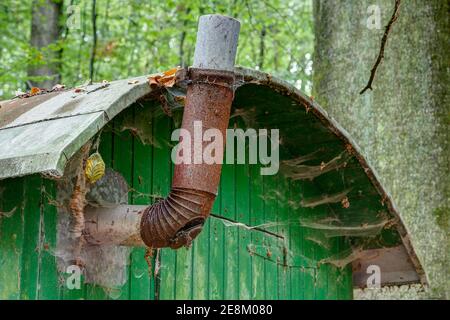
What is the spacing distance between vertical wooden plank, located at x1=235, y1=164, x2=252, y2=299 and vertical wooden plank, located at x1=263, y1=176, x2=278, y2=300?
22 cm

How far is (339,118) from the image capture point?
7.04 metres

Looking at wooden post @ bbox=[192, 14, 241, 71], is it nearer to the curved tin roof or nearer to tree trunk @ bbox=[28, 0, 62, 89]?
the curved tin roof

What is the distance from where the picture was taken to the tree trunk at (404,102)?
644cm

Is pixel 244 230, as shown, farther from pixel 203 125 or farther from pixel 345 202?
pixel 203 125

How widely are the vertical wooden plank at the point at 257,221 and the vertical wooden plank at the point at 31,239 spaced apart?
2.03 meters

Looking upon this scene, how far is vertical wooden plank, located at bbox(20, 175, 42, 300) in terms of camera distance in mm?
4250

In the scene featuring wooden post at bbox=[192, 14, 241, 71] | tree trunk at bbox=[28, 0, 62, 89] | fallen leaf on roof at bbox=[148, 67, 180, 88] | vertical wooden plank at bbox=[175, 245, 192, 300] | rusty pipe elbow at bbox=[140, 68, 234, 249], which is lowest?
vertical wooden plank at bbox=[175, 245, 192, 300]

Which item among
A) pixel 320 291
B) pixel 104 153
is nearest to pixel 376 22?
pixel 320 291

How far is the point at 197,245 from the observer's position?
5.42 meters

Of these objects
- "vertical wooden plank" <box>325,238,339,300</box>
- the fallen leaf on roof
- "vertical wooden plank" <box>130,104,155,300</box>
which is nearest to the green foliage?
"vertical wooden plank" <box>325,238,339,300</box>

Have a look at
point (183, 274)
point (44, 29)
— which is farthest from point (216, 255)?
point (44, 29)

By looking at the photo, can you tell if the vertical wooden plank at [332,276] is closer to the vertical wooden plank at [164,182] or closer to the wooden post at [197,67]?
the vertical wooden plank at [164,182]

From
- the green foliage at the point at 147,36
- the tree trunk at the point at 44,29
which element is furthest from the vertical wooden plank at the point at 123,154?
the tree trunk at the point at 44,29

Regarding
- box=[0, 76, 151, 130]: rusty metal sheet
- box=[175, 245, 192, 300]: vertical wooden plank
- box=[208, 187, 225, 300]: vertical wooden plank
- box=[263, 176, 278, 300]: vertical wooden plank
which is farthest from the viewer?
box=[263, 176, 278, 300]: vertical wooden plank
